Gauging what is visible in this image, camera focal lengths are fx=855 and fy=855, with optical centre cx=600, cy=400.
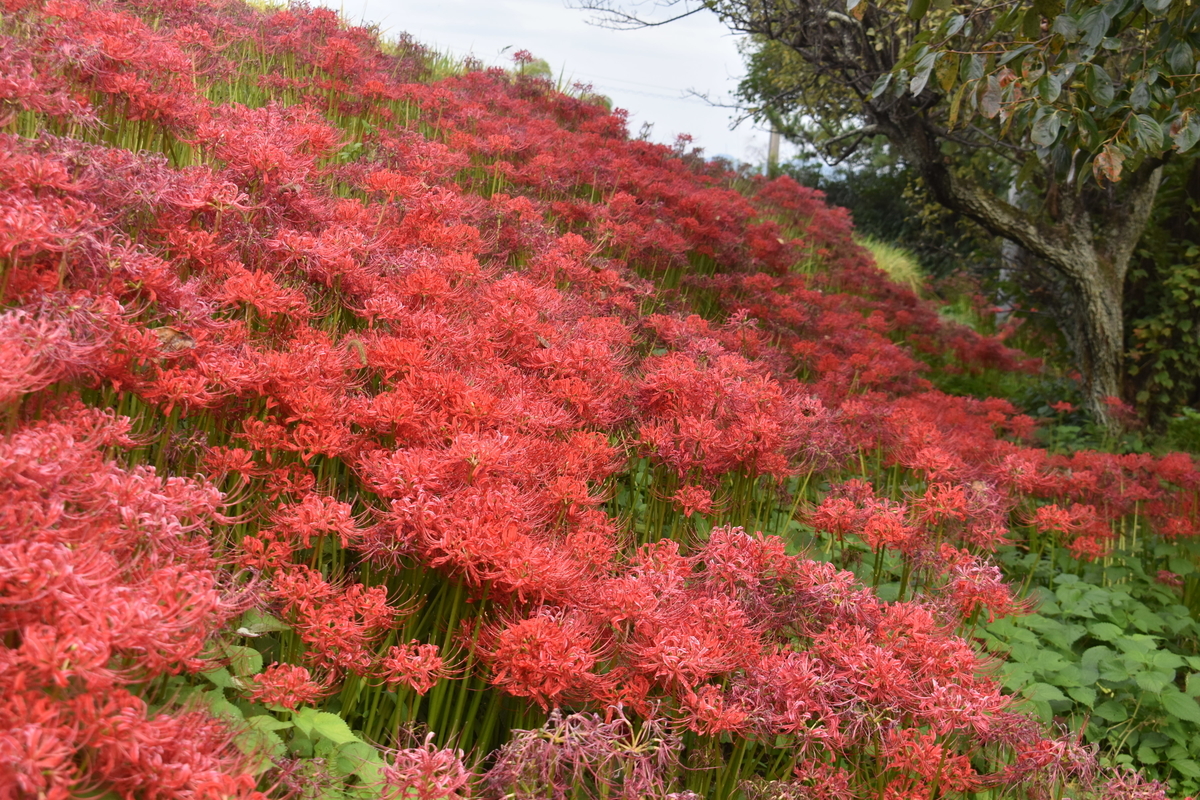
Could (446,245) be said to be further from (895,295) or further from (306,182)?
(895,295)

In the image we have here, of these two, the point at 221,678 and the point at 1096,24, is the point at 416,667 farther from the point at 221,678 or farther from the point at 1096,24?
the point at 1096,24

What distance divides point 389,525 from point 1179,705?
2.81m

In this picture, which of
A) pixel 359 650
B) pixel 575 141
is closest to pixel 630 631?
pixel 359 650

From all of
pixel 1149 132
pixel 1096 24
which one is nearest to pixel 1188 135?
pixel 1149 132

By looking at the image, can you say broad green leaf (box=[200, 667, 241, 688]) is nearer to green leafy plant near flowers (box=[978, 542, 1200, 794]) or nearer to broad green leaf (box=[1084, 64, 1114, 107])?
green leafy plant near flowers (box=[978, 542, 1200, 794])

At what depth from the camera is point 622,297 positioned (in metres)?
4.12

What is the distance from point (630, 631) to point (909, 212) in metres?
17.1

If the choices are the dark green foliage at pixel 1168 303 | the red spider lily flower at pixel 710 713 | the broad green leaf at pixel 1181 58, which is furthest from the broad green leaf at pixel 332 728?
the dark green foliage at pixel 1168 303

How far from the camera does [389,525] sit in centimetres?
188

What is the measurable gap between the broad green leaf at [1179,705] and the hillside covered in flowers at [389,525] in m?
0.72

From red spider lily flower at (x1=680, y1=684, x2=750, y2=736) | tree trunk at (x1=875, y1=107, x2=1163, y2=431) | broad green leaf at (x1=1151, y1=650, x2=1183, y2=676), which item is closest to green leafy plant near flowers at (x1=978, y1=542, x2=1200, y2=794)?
broad green leaf at (x1=1151, y1=650, x2=1183, y2=676)

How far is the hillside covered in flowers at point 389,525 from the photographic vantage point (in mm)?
1298

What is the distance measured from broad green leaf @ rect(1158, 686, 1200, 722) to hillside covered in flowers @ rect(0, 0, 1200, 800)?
2.38 feet

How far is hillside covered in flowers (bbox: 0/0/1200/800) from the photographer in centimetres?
130
